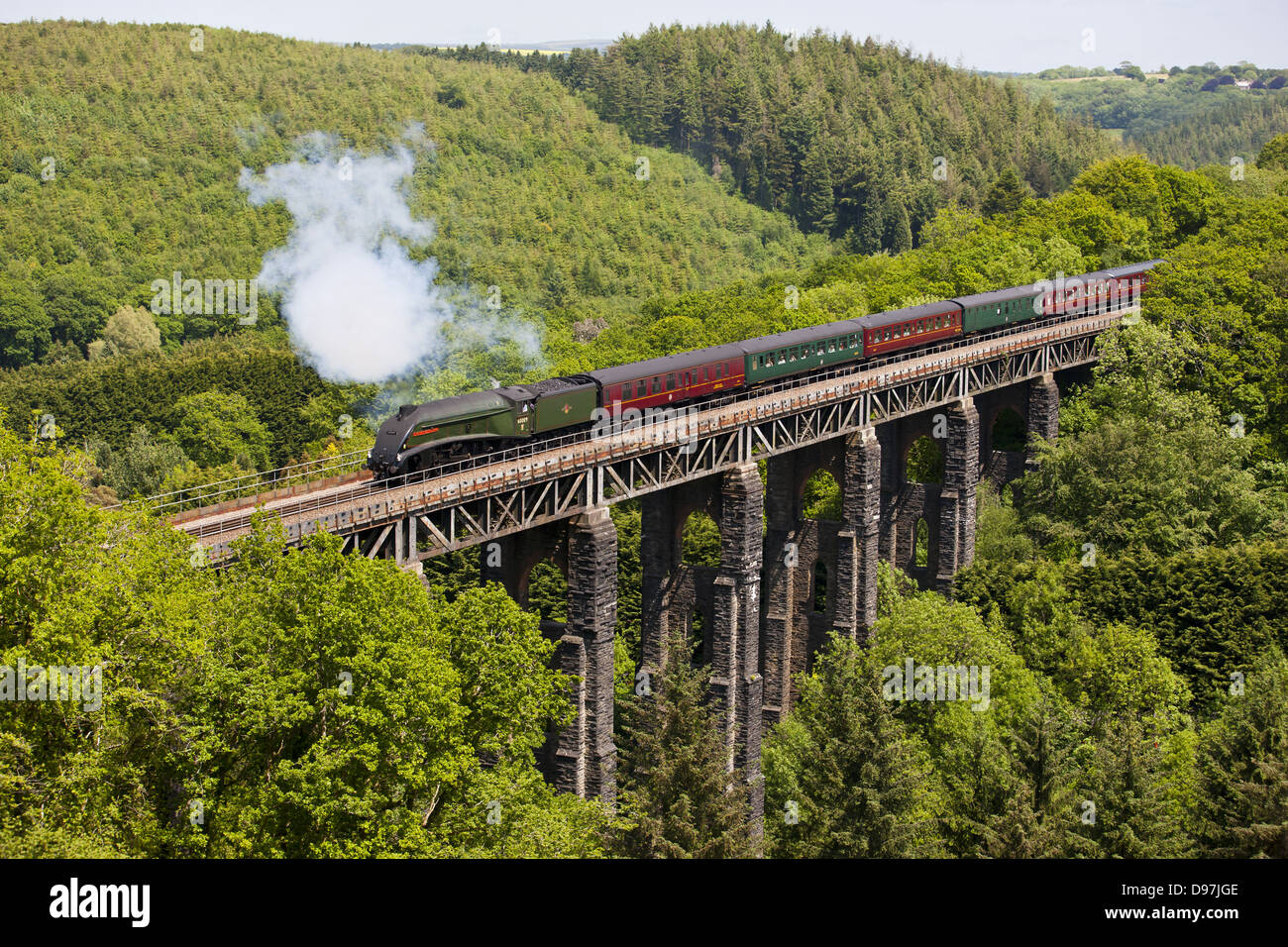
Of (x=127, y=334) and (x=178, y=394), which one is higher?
(x=127, y=334)

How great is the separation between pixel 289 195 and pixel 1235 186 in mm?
94517

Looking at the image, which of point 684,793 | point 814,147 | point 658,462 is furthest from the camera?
point 814,147

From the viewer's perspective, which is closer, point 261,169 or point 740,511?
point 740,511

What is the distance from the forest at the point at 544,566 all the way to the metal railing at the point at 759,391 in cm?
391

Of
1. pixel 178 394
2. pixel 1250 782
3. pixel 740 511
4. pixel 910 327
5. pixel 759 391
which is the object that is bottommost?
pixel 1250 782

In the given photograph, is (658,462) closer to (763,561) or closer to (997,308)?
(763,561)

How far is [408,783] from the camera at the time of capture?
32.6m

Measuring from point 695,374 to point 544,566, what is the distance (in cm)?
2300

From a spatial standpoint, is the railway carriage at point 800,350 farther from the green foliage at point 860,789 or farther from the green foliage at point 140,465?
the green foliage at point 140,465

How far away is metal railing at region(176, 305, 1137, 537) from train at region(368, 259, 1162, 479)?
0.43m

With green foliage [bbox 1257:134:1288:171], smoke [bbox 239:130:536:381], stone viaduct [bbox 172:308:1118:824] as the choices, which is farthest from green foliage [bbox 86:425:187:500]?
green foliage [bbox 1257:134:1288:171]

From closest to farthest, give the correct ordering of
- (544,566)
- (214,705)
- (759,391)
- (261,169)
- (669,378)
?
(214,705) < (669,378) < (759,391) < (544,566) < (261,169)

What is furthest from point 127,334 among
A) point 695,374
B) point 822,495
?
point 695,374

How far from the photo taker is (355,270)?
111 metres
